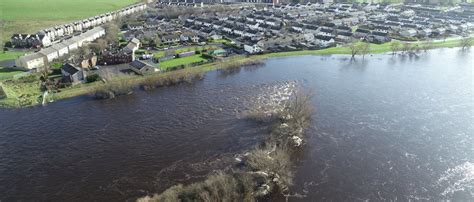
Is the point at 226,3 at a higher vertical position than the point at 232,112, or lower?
higher

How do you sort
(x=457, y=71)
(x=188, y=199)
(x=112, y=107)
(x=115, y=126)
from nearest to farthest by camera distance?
(x=188, y=199) < (x=115, y=126) < (x=112, y=107) < (x=457, y=71)

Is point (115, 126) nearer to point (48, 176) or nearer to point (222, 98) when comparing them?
point (48, 176)

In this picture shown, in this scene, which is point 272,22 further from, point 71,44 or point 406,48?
point 71,44

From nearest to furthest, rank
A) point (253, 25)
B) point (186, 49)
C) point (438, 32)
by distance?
1. point (186, 49)
2. point (438, 32)
3. point (253, 25)

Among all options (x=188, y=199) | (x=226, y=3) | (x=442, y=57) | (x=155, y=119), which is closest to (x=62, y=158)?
(x=155, y=119)

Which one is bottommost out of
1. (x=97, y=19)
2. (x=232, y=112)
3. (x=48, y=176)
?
(x=48, y=176)

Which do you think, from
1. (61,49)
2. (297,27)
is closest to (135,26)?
(61,49)
